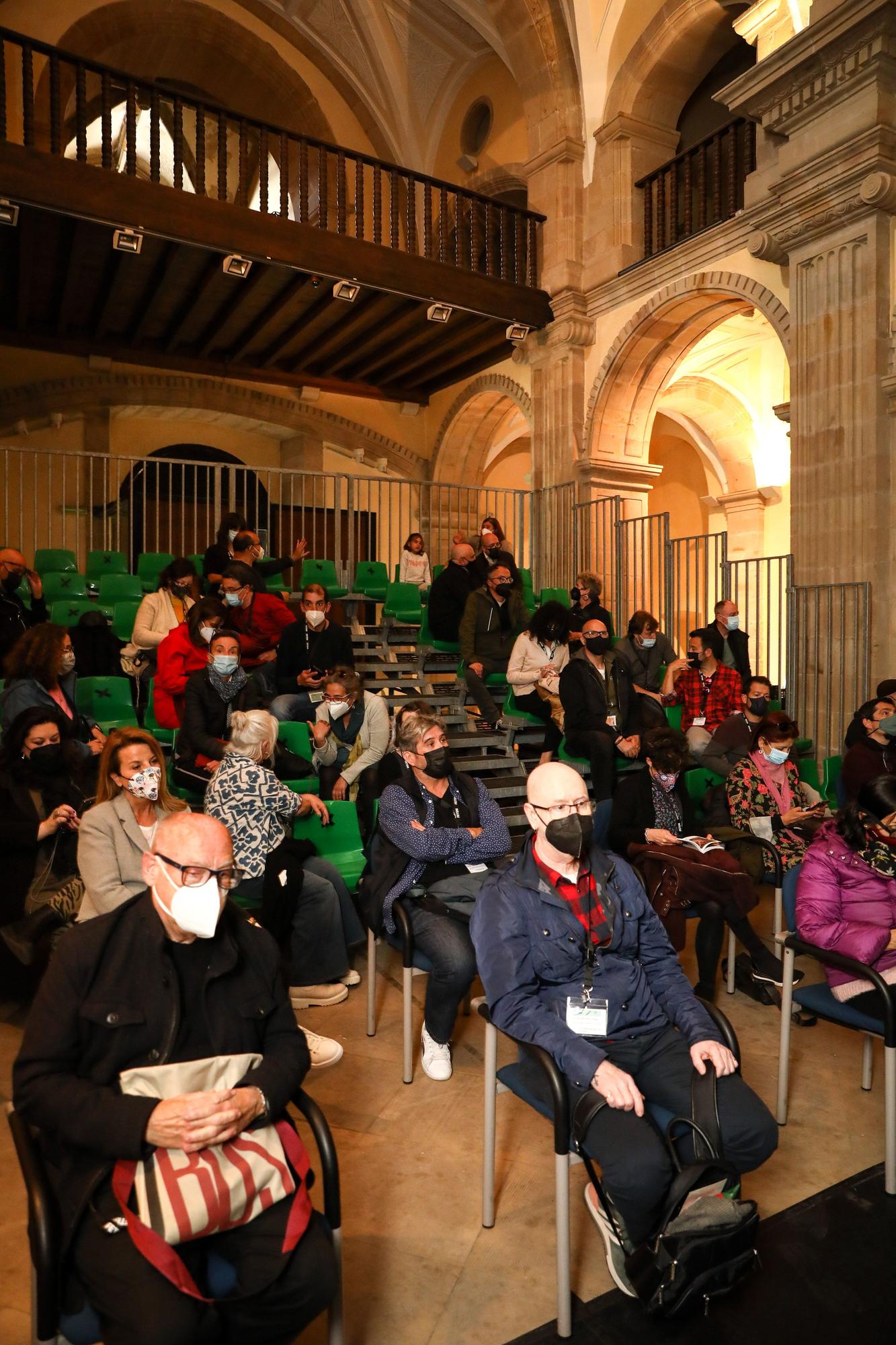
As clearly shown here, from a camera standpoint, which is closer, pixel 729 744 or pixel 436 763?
pixel 436 763

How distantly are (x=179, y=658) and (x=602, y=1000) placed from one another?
368cm


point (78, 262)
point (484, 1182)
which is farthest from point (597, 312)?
point (484, 1182)

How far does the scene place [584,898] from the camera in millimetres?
2436

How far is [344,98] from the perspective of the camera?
516 inches

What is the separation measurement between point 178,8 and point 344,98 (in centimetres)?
250

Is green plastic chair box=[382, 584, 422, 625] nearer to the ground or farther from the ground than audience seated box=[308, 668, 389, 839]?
farther from the ground

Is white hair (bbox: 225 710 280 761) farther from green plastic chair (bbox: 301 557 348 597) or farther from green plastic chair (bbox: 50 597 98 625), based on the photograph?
green plastic chair (bbox: 301 557 348 597)

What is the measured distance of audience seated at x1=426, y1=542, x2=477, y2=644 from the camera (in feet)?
24.6

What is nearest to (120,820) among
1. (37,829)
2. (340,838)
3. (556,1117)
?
(37,829)

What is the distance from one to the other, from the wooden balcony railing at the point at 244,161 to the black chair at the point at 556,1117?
7.92 m

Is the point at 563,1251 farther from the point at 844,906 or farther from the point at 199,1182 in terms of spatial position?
the point at 844,906

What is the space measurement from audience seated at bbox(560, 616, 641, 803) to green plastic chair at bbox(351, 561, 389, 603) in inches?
135

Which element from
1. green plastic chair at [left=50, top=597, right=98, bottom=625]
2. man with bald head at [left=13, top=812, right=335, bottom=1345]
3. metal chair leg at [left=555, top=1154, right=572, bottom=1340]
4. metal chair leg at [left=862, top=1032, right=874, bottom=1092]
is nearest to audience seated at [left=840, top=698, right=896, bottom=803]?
metal chair leg at [left=862, top=1032, right=874, bottom=1092]

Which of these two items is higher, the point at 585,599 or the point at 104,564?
the point at 104,564
